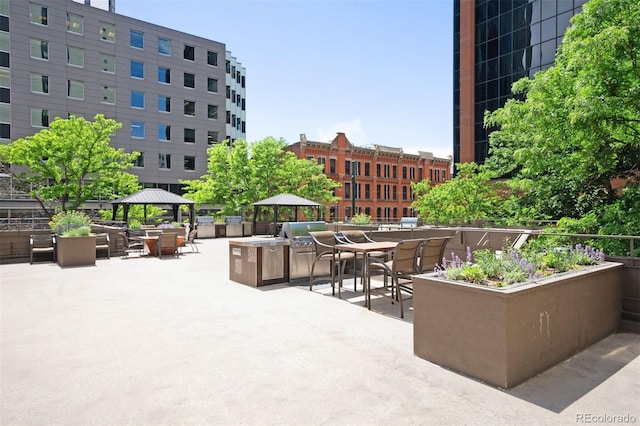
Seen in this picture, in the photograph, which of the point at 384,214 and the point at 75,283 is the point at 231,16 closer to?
the point at 75,283

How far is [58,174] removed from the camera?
23.6 m

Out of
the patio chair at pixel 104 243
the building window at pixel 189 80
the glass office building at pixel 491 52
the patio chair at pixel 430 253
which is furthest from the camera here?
the building window at pixel 189 80

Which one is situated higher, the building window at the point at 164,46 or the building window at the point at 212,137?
the building window at the point at 164,46

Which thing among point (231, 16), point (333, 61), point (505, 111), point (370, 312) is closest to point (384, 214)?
point (333, 61)

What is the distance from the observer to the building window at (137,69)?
4103 cm

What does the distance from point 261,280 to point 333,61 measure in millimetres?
16114

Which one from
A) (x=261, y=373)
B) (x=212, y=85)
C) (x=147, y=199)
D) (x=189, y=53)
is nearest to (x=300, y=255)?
(x=261, y=373)

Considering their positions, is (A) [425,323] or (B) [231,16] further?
(B) [231,16]

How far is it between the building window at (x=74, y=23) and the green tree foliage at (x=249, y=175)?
1813 centimetres

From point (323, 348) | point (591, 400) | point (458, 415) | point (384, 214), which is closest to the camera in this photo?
point (458, 415)

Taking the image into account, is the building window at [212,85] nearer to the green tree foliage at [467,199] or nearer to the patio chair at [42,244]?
the green tree foliage at [467,199]

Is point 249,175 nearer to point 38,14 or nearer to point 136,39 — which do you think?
point 136,39

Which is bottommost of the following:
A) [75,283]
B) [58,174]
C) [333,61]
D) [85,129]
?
[75,283]

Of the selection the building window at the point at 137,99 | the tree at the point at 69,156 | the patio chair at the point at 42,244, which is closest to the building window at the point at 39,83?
the building window at the point at 137,99
